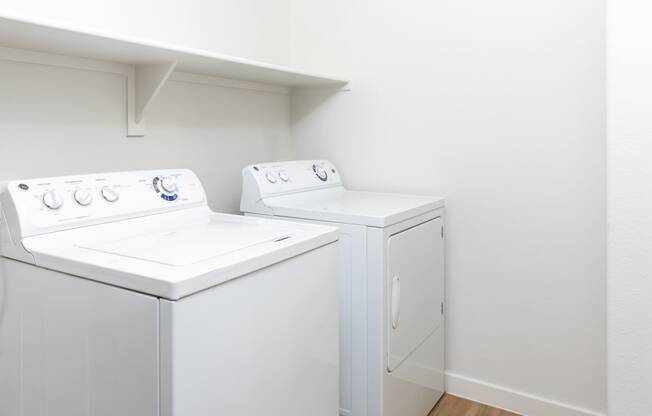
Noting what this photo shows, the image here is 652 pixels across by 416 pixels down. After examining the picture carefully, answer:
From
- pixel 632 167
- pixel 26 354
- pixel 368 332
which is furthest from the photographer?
pixel 368 332

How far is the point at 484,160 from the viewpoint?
85.9 inches

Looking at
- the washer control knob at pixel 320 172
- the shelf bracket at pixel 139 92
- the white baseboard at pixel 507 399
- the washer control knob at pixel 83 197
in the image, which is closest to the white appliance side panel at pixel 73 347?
the washer control knob at pixel 83 197

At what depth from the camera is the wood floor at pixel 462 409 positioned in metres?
2.18

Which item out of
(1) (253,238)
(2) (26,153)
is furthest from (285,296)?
(2) (26,153)

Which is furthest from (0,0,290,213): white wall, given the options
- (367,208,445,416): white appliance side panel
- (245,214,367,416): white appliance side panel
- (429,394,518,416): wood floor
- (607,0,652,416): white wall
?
(607,0,652,416): white wall

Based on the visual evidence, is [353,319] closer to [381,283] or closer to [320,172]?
[381,283]

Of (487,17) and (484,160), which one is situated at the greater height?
(487,17)

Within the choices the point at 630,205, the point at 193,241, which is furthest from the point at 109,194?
the point at 630,205

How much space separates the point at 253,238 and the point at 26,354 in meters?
0.64

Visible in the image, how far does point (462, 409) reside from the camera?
87.1 inches

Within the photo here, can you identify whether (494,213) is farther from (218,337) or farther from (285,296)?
(218,337)

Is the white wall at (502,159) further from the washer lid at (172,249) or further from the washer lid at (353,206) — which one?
the washer lid at (172,249)

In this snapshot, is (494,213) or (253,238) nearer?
(253,238)

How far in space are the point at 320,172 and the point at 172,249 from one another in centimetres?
124
